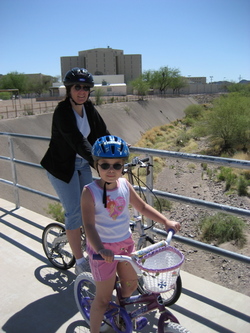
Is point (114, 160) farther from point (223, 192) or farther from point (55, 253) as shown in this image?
point (223, 192)

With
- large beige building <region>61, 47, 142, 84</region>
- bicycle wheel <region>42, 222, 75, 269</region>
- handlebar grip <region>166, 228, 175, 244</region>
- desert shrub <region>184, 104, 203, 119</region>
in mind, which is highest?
large beige building <region>61, 47, 142, 84</region>

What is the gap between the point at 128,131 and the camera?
43.2 meters

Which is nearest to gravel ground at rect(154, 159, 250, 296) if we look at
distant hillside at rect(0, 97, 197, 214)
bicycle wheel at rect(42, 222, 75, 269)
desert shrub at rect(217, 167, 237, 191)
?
desert shrub at rect(217, 167, 237, 191)

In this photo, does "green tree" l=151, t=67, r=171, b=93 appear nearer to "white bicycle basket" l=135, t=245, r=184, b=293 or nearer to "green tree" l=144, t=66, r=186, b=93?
"green tree" l=144, t=66, r=186, b=93

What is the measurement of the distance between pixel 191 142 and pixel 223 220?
25518 mm

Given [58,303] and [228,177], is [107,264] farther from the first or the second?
[228,177]

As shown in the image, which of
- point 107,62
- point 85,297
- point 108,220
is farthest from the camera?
point 107,62

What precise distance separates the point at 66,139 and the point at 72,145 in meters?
0.10

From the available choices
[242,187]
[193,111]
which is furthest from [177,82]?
[242,187]

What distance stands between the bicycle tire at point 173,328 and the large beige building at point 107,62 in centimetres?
10705

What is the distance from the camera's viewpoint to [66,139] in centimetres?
298

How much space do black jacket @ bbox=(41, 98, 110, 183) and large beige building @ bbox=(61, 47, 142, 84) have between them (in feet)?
346

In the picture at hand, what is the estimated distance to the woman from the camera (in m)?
3.02

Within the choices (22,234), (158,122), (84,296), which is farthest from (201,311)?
(158,122)
